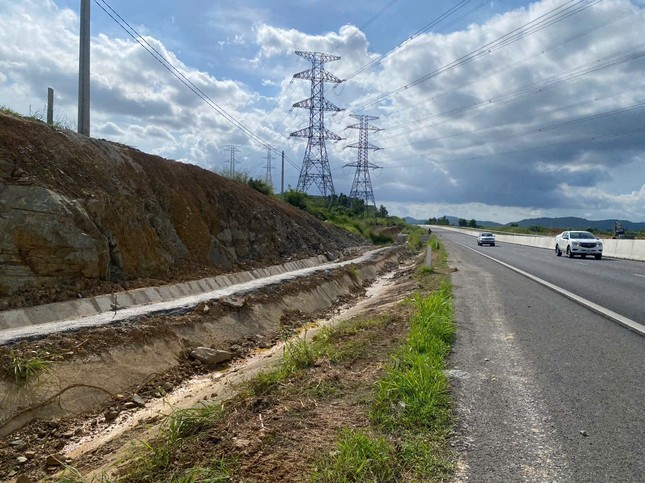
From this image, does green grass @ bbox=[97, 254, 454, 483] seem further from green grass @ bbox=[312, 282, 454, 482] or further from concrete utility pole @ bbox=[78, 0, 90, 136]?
concrete utility pole @ bbox=[78, 0, 90, 136]

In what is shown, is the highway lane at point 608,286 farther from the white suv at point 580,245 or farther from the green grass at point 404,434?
the white suv at point 580,245

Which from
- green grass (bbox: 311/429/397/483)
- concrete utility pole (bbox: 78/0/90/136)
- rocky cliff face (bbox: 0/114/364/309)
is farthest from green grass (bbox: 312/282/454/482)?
concrete utility pole (bbox: 78/0/90/136)

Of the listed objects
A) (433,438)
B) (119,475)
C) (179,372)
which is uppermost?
(433,438)

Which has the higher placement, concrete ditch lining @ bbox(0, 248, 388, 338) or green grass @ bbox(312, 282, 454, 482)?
green grass @ bbox(312, 282, 454, 482)

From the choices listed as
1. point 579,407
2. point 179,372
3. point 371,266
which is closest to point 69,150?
point 179,372

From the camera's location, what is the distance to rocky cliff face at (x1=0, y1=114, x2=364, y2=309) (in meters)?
11.4

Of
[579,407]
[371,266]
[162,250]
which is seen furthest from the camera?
[371,266]

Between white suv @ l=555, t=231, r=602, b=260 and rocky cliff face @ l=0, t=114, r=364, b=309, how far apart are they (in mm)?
17755

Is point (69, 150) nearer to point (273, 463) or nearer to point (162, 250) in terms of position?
point (162, 250)

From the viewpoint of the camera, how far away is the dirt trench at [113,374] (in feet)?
21.9

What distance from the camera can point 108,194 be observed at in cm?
1480

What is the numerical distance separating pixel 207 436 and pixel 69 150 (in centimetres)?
1290

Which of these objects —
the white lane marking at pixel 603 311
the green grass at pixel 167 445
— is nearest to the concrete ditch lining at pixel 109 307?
the green grass at pixel 167 445

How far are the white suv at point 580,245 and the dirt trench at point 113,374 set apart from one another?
873 inches
